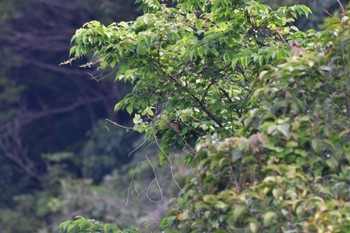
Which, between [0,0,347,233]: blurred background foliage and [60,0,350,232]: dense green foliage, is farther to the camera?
[0,0,347,233]: blurred background foliage

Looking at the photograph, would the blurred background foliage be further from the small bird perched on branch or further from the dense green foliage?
the dense green foliage

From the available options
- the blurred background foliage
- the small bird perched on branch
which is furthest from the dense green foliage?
the blurred background foliage

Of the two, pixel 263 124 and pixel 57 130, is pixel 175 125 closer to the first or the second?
pixel 263 124

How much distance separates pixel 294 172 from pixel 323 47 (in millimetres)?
707

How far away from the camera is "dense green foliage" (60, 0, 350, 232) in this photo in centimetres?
333

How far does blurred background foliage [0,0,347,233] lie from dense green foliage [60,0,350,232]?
7.41 m

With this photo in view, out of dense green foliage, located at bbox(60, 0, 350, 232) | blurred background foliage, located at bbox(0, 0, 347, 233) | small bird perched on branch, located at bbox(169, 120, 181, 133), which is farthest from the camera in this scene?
→ blurred background foliage, located at bbox(0, 0, 347, 233)

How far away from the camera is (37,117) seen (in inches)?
704

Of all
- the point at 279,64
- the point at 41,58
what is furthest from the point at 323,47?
the point at 41,58

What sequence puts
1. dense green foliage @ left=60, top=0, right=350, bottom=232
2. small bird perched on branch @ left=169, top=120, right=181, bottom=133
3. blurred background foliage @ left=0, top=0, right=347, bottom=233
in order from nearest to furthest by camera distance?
dense green foliage @ left=60, top=0, right=350, bottom=232, small bird perched on branch @ left=169, top=120, right=181, bottom=133, blurred background foliage @ left=0, top=0, right=347, bottom=233

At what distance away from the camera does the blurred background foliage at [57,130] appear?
1348 centimetres

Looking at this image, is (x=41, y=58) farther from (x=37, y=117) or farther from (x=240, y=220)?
(x=240, y=220)

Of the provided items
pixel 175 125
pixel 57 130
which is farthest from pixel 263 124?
pixel 57 130

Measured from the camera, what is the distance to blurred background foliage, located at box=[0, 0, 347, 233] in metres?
13.5
